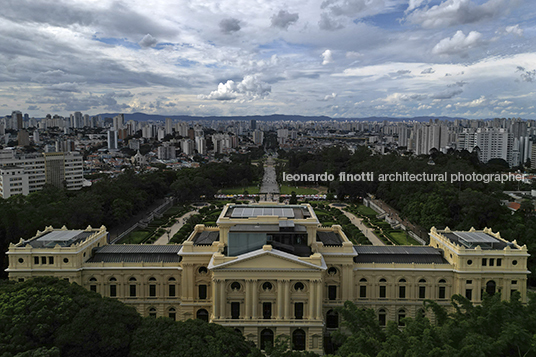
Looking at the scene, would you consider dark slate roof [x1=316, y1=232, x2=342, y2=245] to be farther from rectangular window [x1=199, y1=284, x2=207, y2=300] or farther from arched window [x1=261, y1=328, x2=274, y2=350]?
rectangular window [x1=199, y1=284, x2=207, y2=300]

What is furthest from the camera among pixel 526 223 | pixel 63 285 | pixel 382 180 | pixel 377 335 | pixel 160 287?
pixel 382 180

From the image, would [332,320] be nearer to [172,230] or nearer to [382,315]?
[382,315]

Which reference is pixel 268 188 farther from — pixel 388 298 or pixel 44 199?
pixel 388 298

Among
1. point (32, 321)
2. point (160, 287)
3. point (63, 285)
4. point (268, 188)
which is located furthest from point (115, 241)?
point (268, 188)

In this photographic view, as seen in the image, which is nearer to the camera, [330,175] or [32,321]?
[32,321]

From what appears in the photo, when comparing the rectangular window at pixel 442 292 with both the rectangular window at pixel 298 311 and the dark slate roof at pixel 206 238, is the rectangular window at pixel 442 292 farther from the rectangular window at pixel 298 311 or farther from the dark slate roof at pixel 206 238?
the dark slate roof at pixel 206 238

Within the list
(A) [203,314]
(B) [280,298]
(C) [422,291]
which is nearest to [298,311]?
(B) [280,298]

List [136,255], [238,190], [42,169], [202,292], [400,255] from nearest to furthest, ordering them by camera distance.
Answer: [202,292], [136,255], [400,255], [42,169], [238,190]
